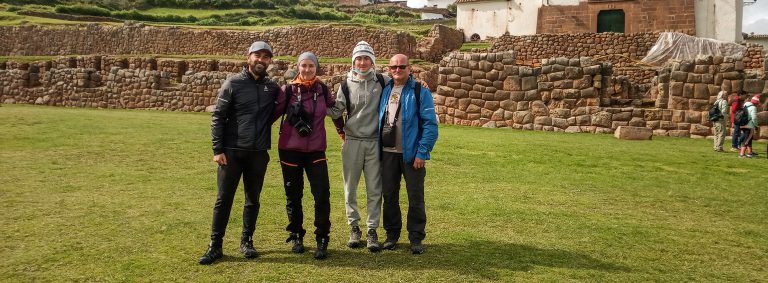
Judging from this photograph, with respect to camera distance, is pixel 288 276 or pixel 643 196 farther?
pixel 643 196

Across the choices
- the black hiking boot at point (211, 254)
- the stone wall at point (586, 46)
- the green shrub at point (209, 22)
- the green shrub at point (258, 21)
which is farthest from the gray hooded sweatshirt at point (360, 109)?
the green shrub at point (209, 22)

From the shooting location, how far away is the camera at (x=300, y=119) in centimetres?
570

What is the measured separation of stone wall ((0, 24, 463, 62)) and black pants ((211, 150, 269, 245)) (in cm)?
2745

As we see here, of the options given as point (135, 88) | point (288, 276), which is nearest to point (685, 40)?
point (135, 88)

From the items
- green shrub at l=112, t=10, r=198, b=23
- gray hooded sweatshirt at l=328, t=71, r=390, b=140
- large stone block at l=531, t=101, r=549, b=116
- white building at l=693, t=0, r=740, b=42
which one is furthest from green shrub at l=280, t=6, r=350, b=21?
gray hooded sweatshirt at l=328, t=71, r=390, b=140

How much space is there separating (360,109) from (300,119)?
2.06 feet

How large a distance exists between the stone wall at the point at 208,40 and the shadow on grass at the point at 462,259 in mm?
27244

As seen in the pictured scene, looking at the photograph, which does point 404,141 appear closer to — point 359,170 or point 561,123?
point 359,170

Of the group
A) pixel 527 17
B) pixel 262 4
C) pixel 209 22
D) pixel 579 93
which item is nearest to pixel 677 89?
pixel 579 93

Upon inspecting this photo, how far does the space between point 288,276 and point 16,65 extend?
28202 mm

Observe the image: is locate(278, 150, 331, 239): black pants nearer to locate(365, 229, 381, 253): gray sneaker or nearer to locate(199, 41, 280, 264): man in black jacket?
locate(199, 41, 280, 264): man in black jacket

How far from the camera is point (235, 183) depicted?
5.70m

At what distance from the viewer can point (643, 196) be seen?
28.2 feet

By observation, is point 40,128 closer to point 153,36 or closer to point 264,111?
point 264,111
